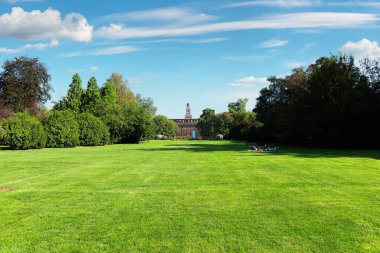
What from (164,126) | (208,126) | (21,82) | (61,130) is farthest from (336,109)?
(164,126)

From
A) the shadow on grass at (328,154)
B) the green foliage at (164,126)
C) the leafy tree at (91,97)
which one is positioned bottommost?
the shadow on grass at (328,154)

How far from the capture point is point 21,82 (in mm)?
47438

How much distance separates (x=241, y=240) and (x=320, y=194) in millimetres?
4109

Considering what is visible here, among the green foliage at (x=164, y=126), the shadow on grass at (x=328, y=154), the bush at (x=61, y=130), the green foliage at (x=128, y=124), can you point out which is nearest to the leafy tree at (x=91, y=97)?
the green foliage at (x=128, y=124)

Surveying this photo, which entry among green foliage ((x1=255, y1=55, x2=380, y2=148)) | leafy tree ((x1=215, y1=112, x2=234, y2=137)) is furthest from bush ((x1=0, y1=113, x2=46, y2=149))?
leafy tree ((x1=215, y1=112, x2=234, y2=137))

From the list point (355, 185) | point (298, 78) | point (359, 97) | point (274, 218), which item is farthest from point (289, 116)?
point (274, 218)

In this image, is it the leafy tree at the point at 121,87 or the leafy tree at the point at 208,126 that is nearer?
the leafy tree at the point at 121,87

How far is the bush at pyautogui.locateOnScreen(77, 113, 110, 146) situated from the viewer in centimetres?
4669

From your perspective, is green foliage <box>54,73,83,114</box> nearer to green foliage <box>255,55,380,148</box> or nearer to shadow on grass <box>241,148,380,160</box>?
green foliage <box>255,55,380,148</box>

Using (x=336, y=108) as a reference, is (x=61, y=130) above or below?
below

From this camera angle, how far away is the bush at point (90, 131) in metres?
46.7

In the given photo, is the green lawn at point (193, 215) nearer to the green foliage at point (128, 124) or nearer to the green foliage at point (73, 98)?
the green foliage at point (128, 124)

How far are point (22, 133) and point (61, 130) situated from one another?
5.71 meters

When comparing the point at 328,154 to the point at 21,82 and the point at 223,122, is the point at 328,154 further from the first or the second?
→ the point at 223,122
